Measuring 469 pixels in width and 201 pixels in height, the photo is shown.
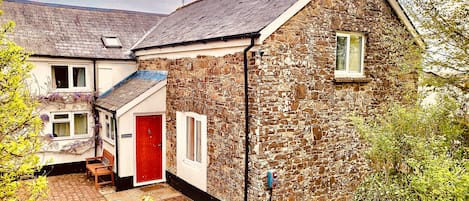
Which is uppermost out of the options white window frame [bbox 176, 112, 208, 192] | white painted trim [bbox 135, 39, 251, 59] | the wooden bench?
white painted trim [bbox 135, 39, 251, 59]

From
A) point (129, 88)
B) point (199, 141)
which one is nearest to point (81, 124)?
point (129, 88)

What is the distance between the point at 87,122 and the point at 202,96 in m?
6.03

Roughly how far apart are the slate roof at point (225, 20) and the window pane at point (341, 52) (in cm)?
193

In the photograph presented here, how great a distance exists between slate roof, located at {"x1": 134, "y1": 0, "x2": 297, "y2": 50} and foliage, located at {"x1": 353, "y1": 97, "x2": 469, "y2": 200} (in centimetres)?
331

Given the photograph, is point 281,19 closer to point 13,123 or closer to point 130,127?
point 13,123

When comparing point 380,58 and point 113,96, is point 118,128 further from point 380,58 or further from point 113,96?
point 380,58

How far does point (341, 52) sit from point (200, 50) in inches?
149

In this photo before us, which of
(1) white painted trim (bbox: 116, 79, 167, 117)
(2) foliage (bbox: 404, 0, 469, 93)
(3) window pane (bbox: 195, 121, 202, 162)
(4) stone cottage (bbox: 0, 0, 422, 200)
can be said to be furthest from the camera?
(1) white painted trim (bbox: 116, 79, 167, 117)

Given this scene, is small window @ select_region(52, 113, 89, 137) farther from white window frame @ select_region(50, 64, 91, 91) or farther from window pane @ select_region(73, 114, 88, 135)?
white window frame @ select_region(50, 64, 91, 91)

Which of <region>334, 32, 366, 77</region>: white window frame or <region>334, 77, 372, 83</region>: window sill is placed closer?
<region>334, 77, 372, 83</region>: window sill

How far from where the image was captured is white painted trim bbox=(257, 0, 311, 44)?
7109 mm

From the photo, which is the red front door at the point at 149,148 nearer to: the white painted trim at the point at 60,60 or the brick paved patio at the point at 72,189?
the brick paved patio at the point at 72,189

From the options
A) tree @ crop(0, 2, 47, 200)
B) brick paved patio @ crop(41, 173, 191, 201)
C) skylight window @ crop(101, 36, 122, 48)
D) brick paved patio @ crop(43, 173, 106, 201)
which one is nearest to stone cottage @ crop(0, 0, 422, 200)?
skylight window @ crop(101, 36, 122, 48)

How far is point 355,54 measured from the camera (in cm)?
907
